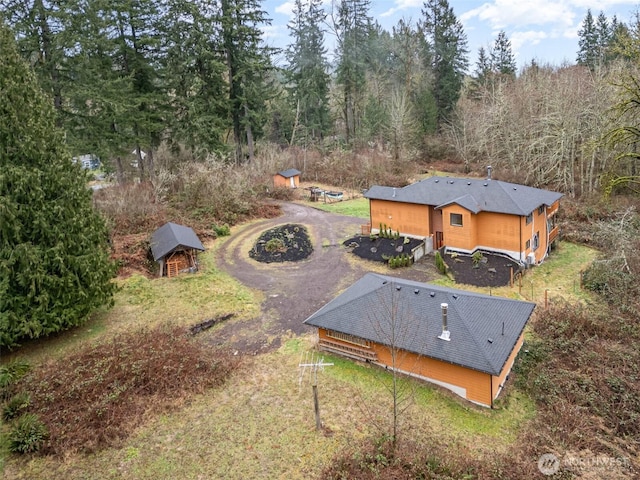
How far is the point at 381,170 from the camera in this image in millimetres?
44656

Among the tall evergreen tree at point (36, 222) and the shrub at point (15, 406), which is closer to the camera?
the shrub at point (15, 406)

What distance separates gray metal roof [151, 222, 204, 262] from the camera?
71.3 ft

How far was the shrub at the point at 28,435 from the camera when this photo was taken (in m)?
10.3

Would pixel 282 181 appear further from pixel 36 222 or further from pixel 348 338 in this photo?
pixel 348 338

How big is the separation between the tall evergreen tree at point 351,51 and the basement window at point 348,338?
137 feet

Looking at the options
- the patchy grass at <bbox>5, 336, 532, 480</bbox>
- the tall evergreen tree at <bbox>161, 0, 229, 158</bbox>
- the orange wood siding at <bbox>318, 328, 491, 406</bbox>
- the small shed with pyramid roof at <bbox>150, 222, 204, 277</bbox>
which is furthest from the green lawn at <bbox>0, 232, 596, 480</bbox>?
the tall evergreen tree at <bbox>161, 0, 229, 158</bbox>

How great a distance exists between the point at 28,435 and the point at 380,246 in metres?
19.3

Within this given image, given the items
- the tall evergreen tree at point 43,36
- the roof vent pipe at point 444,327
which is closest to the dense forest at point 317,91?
the tall evergreen tree at point 43,36

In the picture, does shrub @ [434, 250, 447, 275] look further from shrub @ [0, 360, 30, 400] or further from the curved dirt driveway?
shrub @ [0, 360, 30, 400]

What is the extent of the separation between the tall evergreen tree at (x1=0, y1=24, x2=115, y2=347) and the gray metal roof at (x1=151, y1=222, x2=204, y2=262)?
614 centimetres

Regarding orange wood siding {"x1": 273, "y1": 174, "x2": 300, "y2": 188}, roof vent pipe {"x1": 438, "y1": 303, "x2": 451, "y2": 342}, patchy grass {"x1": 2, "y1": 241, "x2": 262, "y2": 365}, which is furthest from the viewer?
orange wood siding {"x1": 273, "y1": 174, "x2": 300, "y2": 188}

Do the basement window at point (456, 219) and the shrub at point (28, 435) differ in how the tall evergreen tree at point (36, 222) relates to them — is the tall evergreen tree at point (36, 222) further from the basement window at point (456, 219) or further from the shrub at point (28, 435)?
the basement window at point (456, 219)

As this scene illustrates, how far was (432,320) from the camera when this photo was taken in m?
13.6

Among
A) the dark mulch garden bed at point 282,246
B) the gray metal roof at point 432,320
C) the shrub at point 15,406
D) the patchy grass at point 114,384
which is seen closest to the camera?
the patchy grass at point 114,384
